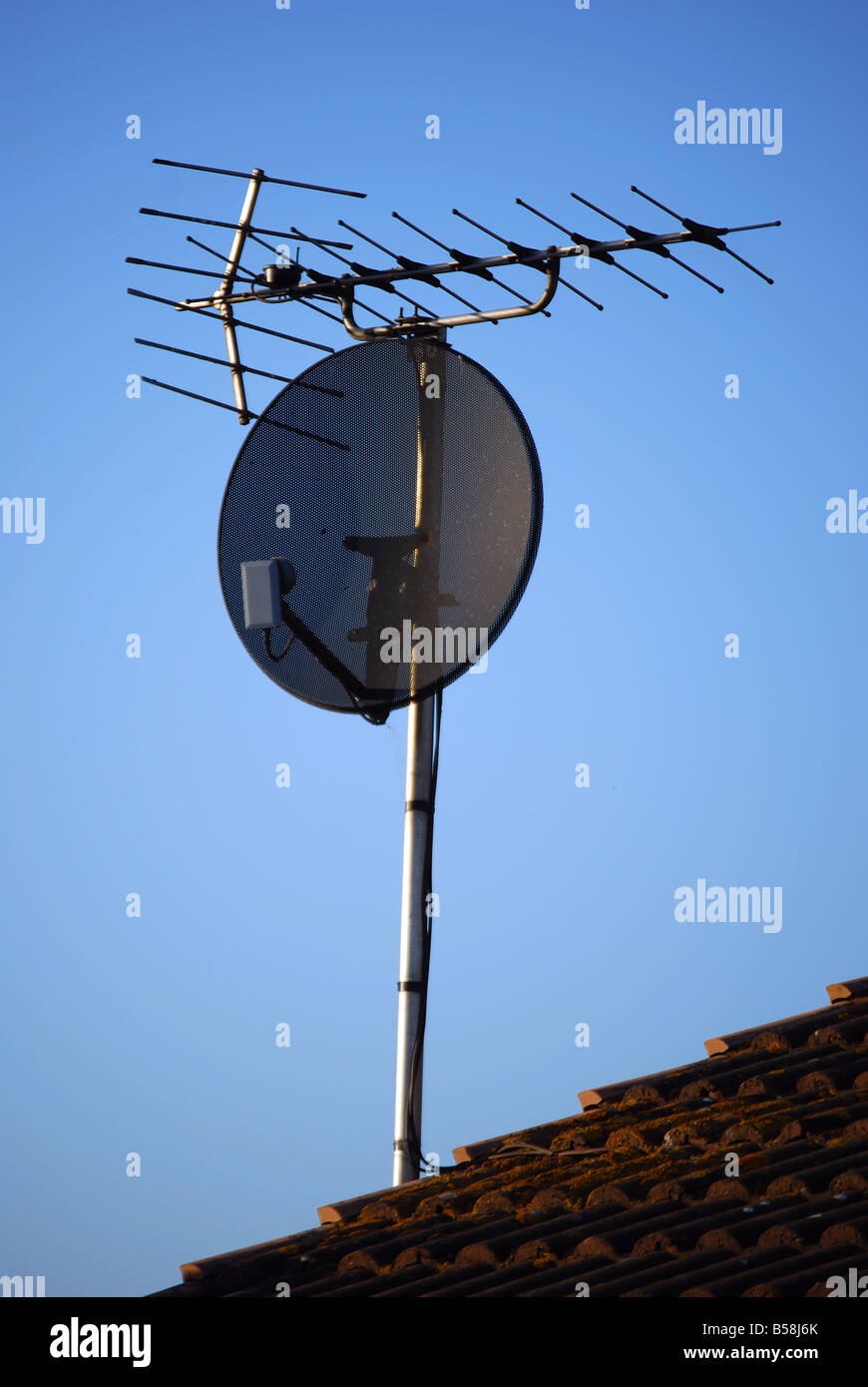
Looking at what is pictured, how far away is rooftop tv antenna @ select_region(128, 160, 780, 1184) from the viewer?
28.2 ft

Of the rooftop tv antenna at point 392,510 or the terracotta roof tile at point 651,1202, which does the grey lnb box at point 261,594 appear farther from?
the terracotta roof tile at point 651,1202

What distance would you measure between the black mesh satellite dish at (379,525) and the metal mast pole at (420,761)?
0.01m

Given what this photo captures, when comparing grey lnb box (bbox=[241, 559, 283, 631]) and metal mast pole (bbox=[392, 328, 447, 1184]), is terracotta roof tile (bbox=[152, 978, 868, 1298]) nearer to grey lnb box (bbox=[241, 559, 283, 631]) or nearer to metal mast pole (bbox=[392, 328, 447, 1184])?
metal mast pole (bbox=[392, 328, 447, 1184])

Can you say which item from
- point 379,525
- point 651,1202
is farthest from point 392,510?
point 651,1202

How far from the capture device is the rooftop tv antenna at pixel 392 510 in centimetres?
860

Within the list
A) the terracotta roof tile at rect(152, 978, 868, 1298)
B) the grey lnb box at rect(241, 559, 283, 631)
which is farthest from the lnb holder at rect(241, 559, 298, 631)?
the terracotta roof tile at rect(152, 978, 868, 1298)

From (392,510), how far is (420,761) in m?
1.30

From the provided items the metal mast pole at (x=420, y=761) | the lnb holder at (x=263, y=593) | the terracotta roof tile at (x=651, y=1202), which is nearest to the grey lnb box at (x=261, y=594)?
the lnb holder at (x=263, y=593)

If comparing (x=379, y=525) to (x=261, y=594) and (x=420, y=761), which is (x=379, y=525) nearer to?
(x=261, y=594)

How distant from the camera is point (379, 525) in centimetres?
909

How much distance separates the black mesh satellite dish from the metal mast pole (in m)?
0.01
